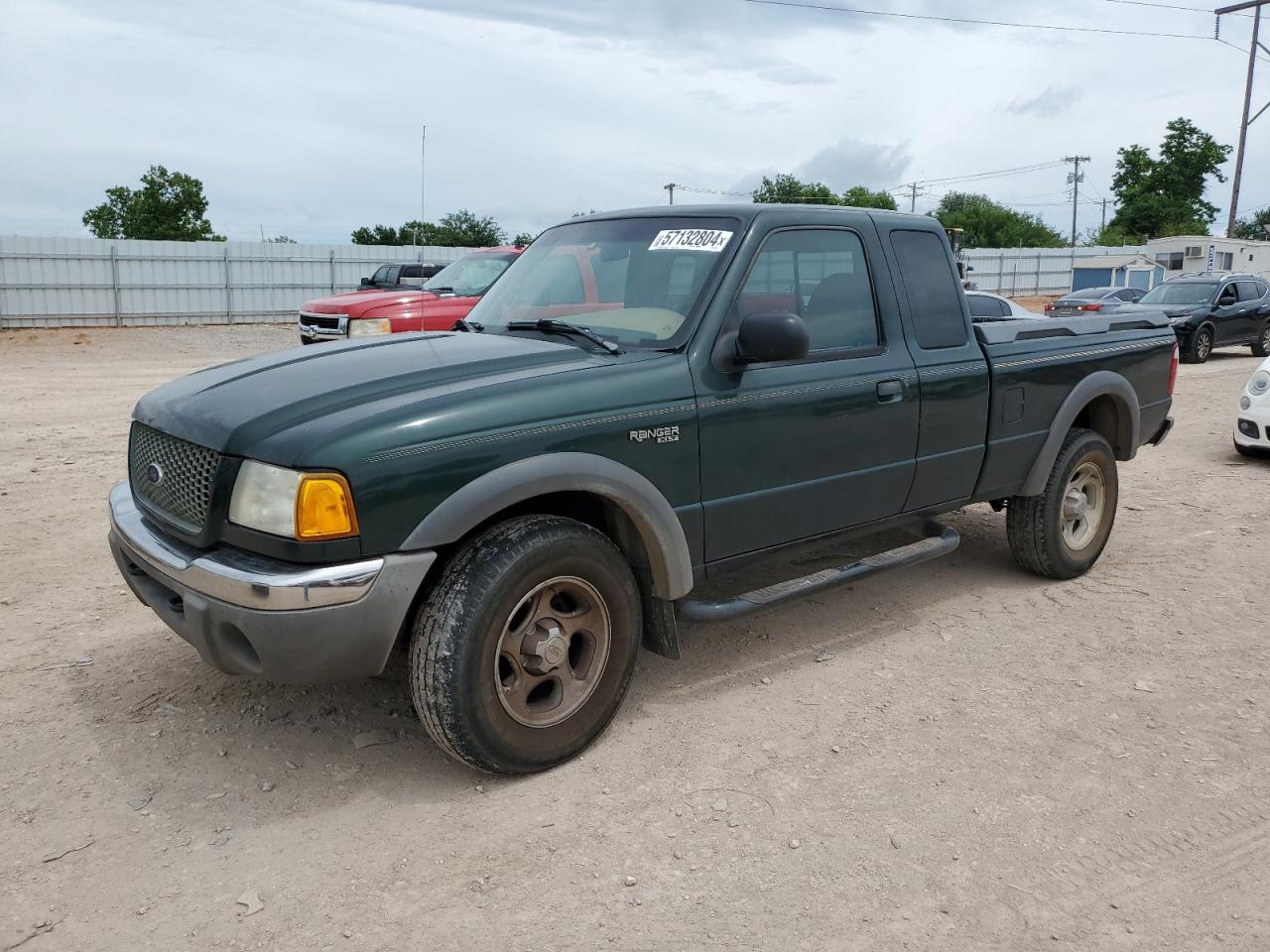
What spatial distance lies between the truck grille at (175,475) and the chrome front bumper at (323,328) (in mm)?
7627

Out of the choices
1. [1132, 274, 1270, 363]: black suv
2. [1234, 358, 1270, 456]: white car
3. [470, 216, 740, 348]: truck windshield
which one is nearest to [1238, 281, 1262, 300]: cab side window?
[1132, 274, 1270, 363]: black suv

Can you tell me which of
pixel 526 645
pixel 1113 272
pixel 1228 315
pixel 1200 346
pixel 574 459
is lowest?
pixel 526 645

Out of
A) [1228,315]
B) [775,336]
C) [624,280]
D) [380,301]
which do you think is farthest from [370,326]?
[1228,315]

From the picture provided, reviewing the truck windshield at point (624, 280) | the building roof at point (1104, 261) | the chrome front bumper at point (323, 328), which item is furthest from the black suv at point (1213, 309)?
the building roof at point (1104, 261)

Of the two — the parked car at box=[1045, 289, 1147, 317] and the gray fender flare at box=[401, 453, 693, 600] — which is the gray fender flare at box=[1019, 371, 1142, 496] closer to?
the gray fender flare at box=[401, 453, 693, 600]

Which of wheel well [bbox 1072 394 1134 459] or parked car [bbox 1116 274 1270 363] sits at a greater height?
parked car [bbox 1116 274 1270 363]

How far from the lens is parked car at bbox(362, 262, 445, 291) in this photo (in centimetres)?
1325

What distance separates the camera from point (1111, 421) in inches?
232

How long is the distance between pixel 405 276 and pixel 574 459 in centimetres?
1254

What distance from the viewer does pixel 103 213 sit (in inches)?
2330

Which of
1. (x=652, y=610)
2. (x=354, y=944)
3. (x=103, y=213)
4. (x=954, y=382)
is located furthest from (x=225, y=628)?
(x=103, y=213)

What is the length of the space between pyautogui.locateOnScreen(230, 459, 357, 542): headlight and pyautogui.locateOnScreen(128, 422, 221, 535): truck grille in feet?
0.85

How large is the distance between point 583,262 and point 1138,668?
301 centimetres

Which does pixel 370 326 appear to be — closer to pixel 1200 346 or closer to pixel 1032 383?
pixel 1032 383
